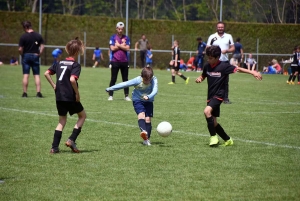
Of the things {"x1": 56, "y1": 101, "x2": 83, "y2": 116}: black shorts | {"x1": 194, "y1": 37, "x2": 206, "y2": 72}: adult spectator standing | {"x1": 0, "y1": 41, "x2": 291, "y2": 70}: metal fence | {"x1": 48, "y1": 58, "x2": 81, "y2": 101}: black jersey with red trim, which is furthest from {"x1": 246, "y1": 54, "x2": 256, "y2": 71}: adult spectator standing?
{"x1": 48, "y1": 58, "x2": 81, "y2": 101}: black jersey with red trim

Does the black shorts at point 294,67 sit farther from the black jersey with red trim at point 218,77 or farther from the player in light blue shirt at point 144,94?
the player in light blue shirt at point 144,94

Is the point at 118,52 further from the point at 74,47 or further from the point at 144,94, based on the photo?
the point at 74,47

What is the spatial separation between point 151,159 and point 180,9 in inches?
1630

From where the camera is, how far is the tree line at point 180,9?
44.7 meters

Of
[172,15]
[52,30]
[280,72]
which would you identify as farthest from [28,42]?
Answer: [172,15]

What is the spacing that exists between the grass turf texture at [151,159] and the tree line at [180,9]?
30.7 metres

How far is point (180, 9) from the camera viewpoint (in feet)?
161

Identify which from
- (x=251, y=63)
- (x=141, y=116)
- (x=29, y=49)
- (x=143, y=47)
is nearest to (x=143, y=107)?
(x=141, y=116)

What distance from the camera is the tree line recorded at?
4472 centimetres

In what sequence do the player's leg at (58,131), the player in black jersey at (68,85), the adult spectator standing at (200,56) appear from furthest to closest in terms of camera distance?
the adult spectator standing at (200,56)
the player's leg at (58,131)
the player in black jersey at (68,85)

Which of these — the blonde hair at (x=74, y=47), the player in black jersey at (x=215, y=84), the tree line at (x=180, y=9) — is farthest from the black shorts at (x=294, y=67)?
the blonde hair at (x=74, y=47)

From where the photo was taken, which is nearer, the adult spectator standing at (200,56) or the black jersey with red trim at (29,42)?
the black jersey with red trim at (29,42)

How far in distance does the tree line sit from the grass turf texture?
30668mm

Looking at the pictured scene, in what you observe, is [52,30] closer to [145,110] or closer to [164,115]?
[164,115]
